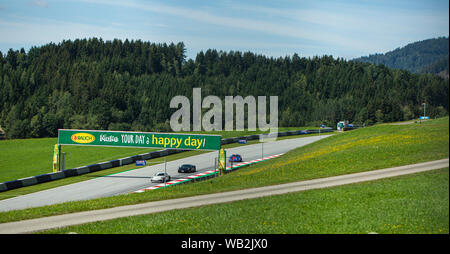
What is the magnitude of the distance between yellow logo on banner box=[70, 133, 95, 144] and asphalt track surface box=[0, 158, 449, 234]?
92.0 ft

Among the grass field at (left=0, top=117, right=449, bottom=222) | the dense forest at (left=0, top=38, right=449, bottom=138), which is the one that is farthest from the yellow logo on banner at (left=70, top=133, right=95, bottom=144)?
the dense forest at (left=0, top=38, right=449, bottom=138)

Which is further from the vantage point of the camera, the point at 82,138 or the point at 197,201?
the point at 82,138

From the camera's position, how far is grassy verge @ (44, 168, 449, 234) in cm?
1287

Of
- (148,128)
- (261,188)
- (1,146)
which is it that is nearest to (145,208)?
(261,188)

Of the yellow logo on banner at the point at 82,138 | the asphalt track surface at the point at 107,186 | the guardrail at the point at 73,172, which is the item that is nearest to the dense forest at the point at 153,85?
the asphalt track surface at the point at 107,186

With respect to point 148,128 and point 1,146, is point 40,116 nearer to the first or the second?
point 148,128

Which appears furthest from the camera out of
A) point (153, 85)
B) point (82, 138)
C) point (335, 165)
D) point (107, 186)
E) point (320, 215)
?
point (153, 85)

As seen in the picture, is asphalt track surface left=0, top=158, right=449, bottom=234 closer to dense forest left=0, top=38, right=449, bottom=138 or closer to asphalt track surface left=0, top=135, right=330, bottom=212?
asphalt track surface left=0, top=135, right=330, bottom=212

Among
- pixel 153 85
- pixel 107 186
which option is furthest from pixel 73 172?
pixel 153 85

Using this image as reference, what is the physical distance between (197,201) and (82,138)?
30589 mm

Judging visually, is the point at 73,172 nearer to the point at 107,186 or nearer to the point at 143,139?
the point at 107,186

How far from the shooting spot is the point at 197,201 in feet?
69.2

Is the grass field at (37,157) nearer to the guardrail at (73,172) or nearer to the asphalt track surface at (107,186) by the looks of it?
the guardrail at (73,172)
